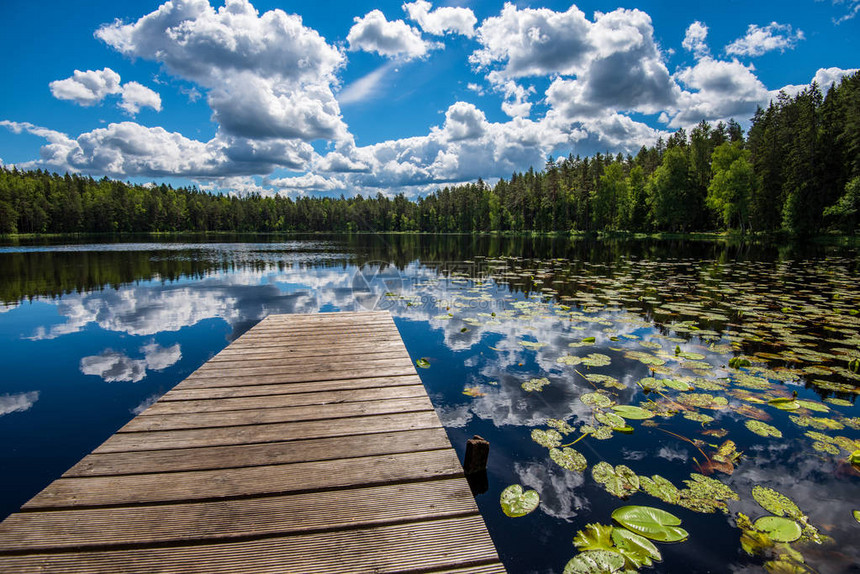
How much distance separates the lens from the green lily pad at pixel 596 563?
2.22 m

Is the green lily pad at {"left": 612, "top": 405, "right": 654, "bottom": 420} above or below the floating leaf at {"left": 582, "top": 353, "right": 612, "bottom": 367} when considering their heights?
below

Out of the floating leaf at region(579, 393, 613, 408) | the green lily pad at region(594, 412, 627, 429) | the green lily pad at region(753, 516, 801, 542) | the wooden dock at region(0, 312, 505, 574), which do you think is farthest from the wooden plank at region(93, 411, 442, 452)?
the green lily pad at region(753, 516, 801, 542)

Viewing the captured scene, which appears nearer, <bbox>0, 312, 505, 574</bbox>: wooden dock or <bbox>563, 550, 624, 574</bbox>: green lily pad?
<bbox>0, 312, 505, 574</bbox>: wooden dock

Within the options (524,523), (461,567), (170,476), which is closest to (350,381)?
(170,476)

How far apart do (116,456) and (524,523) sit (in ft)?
10.1

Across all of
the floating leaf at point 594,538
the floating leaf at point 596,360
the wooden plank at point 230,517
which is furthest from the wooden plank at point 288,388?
the floating leaf at point 596,360

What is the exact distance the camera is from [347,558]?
181 centimetres

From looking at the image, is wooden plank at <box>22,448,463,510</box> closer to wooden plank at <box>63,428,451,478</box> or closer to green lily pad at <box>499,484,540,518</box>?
wooden plank at <box>63,428,451,478</box>

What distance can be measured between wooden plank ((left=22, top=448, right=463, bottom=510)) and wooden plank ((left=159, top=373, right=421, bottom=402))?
1304 millimetres

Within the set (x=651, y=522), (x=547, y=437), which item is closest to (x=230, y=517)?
(x=651, y=522)

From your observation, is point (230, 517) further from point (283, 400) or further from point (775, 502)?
point (775, 502)

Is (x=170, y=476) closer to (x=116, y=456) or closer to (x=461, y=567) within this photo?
(x=116, y=456)

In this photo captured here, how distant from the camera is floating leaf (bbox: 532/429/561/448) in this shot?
3.65 m

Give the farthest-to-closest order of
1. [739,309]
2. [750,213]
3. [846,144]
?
[750,213], [846,144], [739,309]
